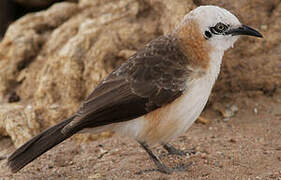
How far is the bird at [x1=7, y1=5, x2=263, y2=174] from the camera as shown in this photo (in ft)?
14.3

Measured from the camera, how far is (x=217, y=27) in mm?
4332

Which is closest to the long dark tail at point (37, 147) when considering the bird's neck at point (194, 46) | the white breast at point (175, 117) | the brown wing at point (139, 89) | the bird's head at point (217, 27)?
the brown wing at point (139, 89)

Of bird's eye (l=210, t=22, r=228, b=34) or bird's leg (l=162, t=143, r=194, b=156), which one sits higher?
bird's eye (l=210, t=22, r=228, b=34)

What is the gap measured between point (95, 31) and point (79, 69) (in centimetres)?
62

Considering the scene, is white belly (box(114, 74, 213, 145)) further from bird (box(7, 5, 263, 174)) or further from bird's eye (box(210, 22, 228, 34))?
bird's eye (box(210, 22, 228, 34))

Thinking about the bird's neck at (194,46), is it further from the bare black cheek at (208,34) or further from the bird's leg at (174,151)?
the bird's leg at (174,151)

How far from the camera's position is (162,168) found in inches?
186

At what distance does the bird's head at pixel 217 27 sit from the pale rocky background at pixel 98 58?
3.62 feet

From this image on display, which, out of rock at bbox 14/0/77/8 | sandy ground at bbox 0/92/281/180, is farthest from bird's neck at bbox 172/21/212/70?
rock at bbox 14/0/77/8

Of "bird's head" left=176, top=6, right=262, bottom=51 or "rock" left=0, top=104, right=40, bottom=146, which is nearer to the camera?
"bird's head" left=176, top=6, right=262, bottom=51

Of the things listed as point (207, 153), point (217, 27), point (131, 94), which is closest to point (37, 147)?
point (131, 94)

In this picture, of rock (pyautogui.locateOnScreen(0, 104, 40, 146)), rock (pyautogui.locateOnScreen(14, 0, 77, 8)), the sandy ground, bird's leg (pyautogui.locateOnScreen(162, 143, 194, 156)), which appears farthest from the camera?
rock (pyautogui.locateOnScreen(14, 0, 77, 8))

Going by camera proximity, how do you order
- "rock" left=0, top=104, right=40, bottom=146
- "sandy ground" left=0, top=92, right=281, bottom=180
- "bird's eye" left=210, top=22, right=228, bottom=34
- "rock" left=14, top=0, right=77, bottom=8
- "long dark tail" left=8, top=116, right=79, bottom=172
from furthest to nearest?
"rock" left=14, top=0, right=77, bottom=8
"rock" left=0, top=104, right=40, bottom=146
"sandy ground" left=0, top=92, right=281, bottom=180
"long dark tail" left=8, top=116, right=79, bottom=172
"bird's eye" left=210, top=22, right=228, bottom=34

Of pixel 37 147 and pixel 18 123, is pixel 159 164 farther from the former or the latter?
pixel 18 123
